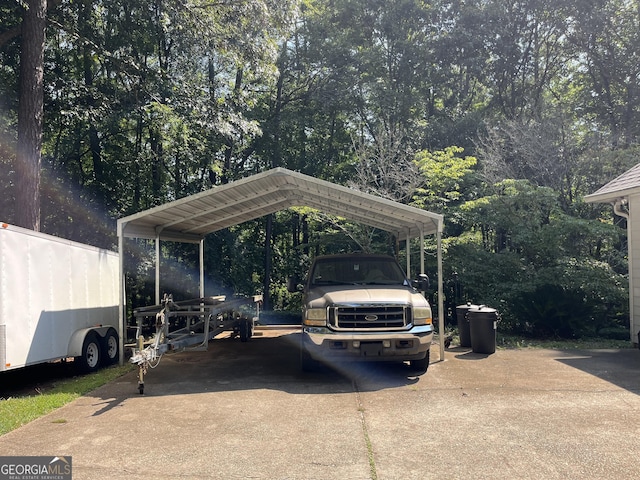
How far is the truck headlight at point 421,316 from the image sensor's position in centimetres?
739

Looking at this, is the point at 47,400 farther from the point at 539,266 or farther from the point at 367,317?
the point at 539,266

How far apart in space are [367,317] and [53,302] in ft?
16.4

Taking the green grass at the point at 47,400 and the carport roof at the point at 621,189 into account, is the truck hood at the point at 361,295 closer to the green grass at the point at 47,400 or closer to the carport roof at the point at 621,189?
the green grass at the point at 47,400

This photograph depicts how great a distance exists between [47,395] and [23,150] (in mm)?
7576

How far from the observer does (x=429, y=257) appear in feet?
49.1

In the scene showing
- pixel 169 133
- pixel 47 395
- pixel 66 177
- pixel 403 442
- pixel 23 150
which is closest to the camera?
pixel 403 442

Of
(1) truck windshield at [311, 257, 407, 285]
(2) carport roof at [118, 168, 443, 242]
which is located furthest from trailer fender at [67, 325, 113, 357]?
(1) truck windshield at [311, 257, 407, 285]

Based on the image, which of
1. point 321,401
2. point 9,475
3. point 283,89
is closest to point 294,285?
point 321,401

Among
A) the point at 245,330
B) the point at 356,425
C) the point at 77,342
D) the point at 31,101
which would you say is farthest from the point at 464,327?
the point at 31,101

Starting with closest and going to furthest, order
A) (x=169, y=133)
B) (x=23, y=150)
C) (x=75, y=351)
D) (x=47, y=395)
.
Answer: (x=47, y=395), (x=75, y=351), (x=23, y=150), (x=169, y=133)

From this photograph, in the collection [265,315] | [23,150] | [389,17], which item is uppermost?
[389,17]

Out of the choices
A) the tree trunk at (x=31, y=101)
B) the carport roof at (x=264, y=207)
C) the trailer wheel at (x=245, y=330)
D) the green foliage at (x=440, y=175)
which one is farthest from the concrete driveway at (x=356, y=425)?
the green foliage at (x=440, y=175)

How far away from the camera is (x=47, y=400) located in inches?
255

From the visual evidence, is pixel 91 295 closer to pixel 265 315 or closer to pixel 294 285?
pixel 294 285
